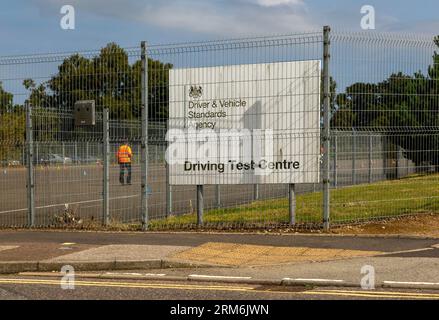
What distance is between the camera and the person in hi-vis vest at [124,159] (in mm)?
13508

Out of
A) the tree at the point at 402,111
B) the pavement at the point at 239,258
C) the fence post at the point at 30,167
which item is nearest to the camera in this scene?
the pavement at the point at 239,258

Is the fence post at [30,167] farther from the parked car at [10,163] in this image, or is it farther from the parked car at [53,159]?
the parked car at [10,163]

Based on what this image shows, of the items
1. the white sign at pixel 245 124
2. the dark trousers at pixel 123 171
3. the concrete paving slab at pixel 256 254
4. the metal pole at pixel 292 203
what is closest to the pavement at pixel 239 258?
the concrete paving slab at pixel 256 254

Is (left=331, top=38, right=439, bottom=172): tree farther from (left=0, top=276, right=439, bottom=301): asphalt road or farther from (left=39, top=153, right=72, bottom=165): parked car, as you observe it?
(left=39, top=153, right=72, bottom=165): parked car

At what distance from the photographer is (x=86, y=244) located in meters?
11.2

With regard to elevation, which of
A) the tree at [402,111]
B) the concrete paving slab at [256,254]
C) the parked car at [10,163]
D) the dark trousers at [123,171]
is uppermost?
the tree at [402,111]

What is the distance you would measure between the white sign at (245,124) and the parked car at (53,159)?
2276 mm

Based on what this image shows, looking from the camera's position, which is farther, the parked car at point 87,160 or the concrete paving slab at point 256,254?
the parked car at point 87,160

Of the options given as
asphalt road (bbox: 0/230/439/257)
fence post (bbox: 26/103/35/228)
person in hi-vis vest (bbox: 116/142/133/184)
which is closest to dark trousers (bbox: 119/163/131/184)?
person in hi-vis vest (bbox: 116/142/133/184)

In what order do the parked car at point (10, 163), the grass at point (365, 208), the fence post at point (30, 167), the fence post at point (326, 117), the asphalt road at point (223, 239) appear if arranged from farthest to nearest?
the parked car at point (10, 163) < the fence post at point (30, 167) < the grass at point (365, 208) < the fence post at point (326, 117) < the asphalt road at point (223, 239)

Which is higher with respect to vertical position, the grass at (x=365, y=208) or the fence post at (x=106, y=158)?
the fence post at (x=106, y=158)

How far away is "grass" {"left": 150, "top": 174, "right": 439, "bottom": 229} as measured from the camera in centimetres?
1305

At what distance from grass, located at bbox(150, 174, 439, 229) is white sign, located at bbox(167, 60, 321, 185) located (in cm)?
100
